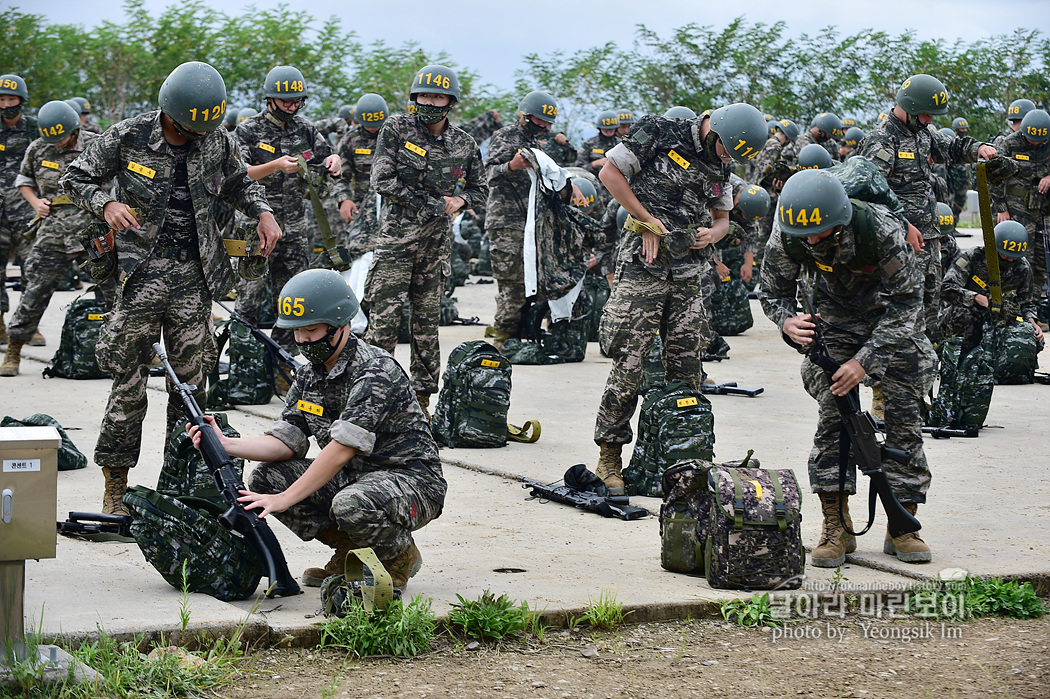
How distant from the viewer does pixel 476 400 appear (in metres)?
8.30

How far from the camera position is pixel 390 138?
8891 mm

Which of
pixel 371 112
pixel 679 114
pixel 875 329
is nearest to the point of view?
pixel 875 329

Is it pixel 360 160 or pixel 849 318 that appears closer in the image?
pixel 849 318

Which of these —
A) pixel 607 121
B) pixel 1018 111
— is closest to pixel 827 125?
pixel 1018 111

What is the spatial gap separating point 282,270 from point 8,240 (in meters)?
3.65

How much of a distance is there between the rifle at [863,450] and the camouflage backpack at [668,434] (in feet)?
4.03

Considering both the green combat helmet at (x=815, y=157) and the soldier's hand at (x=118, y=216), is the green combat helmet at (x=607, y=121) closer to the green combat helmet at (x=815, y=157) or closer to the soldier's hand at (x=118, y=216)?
the green combat helmet at (x=815, y=157)

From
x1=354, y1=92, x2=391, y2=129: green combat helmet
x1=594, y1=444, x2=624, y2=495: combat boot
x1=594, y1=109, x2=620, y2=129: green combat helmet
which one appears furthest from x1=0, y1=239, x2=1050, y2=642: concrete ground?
x1=594, y1=109, x2=620, y2=129: green combat helmet

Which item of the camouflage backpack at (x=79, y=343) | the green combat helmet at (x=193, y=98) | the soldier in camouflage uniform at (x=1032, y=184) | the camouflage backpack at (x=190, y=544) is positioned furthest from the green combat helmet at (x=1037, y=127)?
the camouflage backpack at (x=190, y=544)

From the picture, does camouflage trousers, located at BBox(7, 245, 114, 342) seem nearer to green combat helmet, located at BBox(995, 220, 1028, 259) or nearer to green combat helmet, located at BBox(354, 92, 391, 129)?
green combat helmet, located at BBox(354, 92, 391, 129)

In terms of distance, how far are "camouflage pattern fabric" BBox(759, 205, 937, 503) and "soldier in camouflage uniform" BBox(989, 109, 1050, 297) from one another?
8164 millimetres

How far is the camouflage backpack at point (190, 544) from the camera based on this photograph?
4875 mm

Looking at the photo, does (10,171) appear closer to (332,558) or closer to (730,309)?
(730,309)

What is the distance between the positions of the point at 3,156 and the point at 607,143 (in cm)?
719
